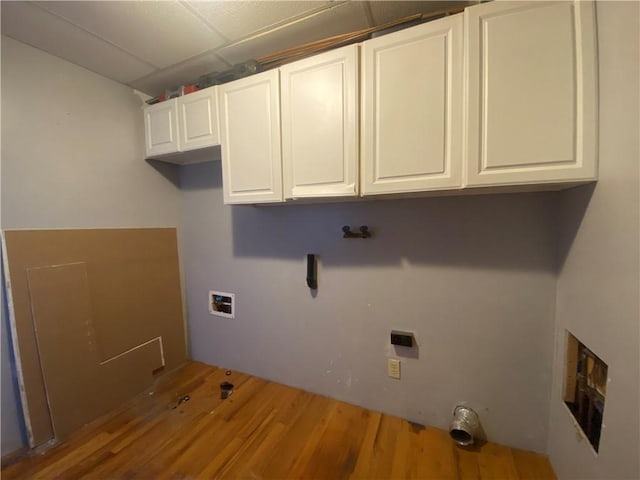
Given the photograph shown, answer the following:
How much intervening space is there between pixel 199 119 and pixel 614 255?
2201mm

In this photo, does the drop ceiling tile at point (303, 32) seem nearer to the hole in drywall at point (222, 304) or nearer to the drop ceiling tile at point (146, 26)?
the drop ceiling tile at point (146, 26)

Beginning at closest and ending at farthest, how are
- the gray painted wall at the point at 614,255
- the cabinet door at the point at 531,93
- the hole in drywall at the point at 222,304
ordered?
the gray painted wall at the point at 614,255, the cabinet door at the point at 531,93, the hole in drywall at the point at 222,304

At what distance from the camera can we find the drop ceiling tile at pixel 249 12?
4.09 feet

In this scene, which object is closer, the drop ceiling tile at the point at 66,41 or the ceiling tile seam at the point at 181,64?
the drop ceiling tile at the point at 66,41

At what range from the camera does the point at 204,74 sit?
72.5 inches

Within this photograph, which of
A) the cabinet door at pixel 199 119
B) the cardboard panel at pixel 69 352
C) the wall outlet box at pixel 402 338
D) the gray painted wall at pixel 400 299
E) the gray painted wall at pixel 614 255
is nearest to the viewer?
the gray painted wall at pixel 614 255

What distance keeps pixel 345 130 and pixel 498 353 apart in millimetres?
1491

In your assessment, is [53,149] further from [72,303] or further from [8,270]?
[72,303]

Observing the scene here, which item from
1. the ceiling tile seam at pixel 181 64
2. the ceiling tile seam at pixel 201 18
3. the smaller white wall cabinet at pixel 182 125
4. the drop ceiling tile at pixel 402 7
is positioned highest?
the ceiling tile seam at pixel 181 64

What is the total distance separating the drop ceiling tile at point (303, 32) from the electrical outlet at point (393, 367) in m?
2.01

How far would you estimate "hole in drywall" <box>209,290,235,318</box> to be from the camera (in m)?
2.17

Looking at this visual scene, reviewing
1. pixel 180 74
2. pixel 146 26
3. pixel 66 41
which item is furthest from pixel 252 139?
pixel 66 41

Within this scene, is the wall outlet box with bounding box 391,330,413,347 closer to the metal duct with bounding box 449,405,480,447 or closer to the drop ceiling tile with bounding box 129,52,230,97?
the metal duct with bounding box 449,405,480,447

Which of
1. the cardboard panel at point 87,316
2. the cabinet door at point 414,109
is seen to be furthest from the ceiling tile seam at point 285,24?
the cardboard panel at point 87,316
